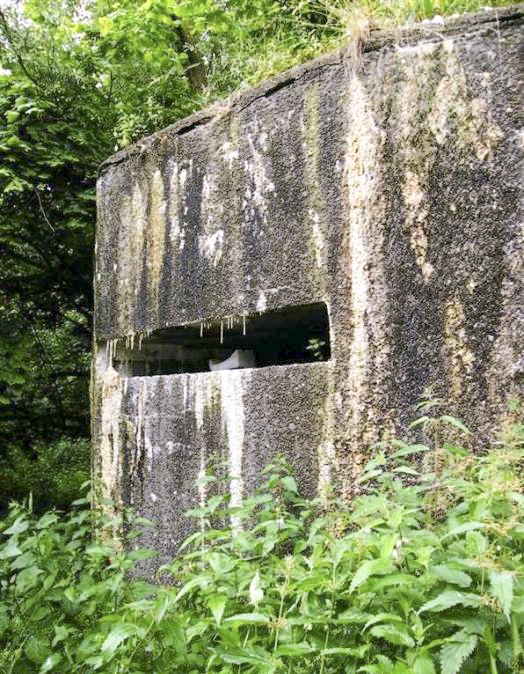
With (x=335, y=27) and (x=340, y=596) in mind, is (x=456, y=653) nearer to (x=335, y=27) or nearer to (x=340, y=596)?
(x=340, y=596)

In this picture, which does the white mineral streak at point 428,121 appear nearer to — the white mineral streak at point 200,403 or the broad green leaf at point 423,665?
the white mineral streak at point 200,403

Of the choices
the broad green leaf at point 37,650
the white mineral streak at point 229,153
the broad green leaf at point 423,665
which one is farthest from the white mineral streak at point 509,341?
the broad green leaf at point 37,650

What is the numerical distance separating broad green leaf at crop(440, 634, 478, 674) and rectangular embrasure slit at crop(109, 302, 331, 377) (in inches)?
67.9

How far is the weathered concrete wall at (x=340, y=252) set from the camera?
2.25 m

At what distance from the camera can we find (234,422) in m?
2.96

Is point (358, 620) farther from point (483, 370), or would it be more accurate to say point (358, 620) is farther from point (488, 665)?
point (483, 370)

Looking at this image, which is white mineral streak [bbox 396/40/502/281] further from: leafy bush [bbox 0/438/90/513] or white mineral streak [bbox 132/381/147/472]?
leafy bush [bbox 0/438/90/513]

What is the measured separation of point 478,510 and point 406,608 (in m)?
0.32

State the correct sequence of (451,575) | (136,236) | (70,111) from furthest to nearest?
(70,111), (136,236), (451,575)

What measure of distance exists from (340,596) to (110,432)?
2329mm

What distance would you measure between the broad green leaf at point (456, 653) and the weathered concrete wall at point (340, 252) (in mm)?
951

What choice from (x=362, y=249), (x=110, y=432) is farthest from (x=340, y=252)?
(x=110, y=432)

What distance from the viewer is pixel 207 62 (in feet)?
18.7

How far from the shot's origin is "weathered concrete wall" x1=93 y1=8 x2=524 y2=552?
7.38 ft
